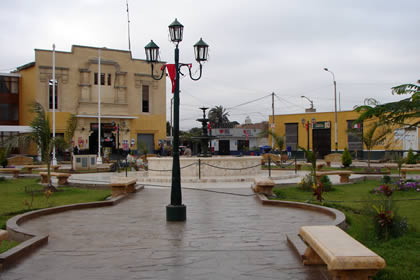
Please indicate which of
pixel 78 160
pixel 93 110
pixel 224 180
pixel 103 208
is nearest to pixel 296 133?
pixel 93 110

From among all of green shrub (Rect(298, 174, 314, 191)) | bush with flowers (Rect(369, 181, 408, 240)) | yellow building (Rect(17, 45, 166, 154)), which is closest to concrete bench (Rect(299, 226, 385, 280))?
bush with flowers (Rect(369, 181, 408, 240))

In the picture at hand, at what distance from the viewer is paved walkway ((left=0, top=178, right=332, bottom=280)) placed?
5.16 m

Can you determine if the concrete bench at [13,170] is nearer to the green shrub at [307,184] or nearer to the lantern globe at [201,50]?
the green shrub at [307,184]

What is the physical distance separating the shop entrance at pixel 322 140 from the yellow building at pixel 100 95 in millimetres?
16206

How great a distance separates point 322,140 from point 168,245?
42421mm

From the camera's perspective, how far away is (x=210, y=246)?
6.47 meters

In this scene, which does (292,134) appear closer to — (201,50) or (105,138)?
(105,138)

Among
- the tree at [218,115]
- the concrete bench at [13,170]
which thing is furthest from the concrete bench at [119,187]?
the tree at [218,115]

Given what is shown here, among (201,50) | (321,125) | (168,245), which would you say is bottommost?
(168,245)

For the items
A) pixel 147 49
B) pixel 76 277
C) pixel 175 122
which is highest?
pixel 147 49

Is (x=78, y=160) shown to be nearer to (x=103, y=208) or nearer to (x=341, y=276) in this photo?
(x=103, y=208)

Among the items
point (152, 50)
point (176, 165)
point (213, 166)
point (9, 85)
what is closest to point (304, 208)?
point (176, 165)

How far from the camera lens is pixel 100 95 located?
147 ft

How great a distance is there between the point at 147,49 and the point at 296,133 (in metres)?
39.9
